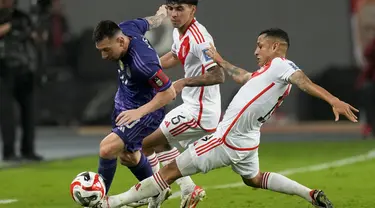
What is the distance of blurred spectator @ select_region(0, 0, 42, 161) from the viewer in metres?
15.0

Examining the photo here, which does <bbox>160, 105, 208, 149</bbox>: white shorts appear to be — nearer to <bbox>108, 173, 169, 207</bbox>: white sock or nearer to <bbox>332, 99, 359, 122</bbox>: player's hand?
<bbox>108, 173, 169, 207</bbox>: white sock

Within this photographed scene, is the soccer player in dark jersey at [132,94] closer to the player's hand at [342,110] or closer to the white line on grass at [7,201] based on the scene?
the player's hand at [342,110]

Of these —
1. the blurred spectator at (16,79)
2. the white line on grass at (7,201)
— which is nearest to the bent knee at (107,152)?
the white line on grass at (7,201)

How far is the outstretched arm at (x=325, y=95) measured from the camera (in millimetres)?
7902

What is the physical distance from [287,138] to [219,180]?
24.3 feet

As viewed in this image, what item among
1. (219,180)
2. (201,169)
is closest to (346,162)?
(219,180)

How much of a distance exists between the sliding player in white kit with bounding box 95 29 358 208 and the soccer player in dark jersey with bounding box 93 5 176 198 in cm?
47

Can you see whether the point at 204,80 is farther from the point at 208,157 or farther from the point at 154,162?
the point at 154,162

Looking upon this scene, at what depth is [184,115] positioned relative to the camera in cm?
987

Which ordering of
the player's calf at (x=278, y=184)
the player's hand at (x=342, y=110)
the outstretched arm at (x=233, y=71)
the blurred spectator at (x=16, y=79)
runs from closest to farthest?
the player's hand at (x=342, y=110) → the player's calf at (x=278, y=184) → the outstretched arm at (x=233, y=71) → the blurred spectator at (x=16, y=79)

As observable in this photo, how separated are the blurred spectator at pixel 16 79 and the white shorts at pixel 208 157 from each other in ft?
22.7

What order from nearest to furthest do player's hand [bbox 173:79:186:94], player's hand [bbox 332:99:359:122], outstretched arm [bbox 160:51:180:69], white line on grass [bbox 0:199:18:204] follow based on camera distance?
player's hand [bbox 332:99:359:122] → player's hand [bbox 173:79:186:94] → outstretched arm [bbox 160:51:180:69] → white line on grass [bbox 0:199:18:204]

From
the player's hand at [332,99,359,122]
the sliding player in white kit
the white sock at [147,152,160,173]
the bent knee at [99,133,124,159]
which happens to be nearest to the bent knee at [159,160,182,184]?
the sliding player in white kit

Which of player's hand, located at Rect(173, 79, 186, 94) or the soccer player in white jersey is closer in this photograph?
player's hand, located at Rect(173, 79, 186, 94)
